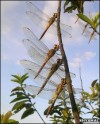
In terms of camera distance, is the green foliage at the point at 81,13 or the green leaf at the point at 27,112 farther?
the green leaf at the point at 27,112

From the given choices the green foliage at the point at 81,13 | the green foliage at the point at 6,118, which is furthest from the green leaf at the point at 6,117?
the green foliage at the point at 81,13

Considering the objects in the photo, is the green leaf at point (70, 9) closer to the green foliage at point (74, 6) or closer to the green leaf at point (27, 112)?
the green foliage at point (74, 6)

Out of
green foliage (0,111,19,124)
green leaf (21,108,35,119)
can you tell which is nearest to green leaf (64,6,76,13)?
green leaf (21,108,35,119)

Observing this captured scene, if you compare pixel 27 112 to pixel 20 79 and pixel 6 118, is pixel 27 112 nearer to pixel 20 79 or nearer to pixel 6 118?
pixel 20 79

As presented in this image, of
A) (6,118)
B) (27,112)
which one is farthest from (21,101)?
(6,118)

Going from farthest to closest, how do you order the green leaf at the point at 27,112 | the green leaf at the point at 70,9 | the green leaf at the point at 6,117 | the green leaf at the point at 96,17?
1. the green leaf at the point at 27,112
2. the green leaf at the point at 70,9
3. the green leaf at the point at 96,17
4. the green leaf at the point at 6,117

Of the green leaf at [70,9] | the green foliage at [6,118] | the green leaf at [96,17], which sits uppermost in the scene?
the green leaf at [70,9]

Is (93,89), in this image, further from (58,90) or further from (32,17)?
(58,90)

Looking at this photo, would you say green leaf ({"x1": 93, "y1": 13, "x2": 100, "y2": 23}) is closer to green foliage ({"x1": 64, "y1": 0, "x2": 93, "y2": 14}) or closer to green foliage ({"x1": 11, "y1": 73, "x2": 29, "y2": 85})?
green foliage ({"x1": 64, "y1": 0, "x2": 93, "y2": 14})

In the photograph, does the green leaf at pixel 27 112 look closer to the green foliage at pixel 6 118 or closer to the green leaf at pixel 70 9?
the green leaf at pixel 70 9

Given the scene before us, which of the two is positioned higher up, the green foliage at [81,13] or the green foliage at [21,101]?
the green foliage at [81,13]

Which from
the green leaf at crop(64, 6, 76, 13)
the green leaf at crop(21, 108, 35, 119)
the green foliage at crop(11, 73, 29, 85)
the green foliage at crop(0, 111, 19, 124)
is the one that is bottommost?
the green leaf at crop(21, 108, 35, 119)

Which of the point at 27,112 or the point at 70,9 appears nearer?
the point at 70,9

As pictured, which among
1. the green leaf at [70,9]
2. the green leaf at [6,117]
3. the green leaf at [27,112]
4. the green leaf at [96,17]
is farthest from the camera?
the green leaf at [27,112]
